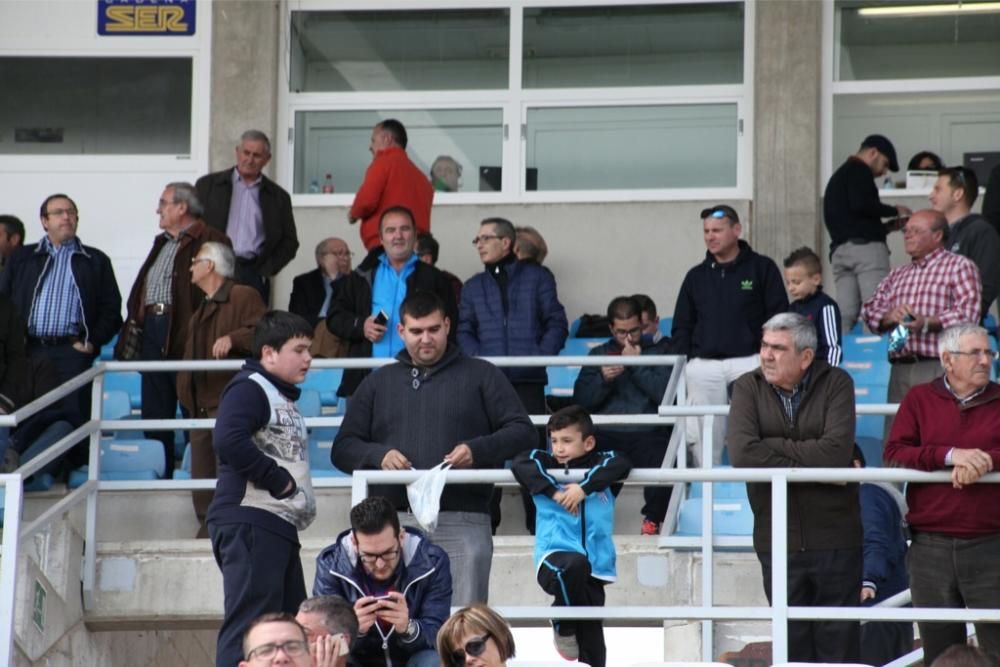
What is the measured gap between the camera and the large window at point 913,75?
12805mm

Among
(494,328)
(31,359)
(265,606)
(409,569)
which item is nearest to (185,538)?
(31,359)

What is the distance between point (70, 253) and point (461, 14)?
4.01 metres

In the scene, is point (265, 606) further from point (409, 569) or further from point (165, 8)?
point (165, 8)

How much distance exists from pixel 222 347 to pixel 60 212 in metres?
1.60

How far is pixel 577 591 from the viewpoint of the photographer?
7262 millimetres

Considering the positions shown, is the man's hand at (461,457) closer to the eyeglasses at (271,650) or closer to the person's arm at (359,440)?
the person's arm at (359,440)

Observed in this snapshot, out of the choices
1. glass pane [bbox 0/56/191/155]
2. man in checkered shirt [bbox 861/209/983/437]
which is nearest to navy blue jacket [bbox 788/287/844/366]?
man in checkered shirt [bbox 861/209/983/437]

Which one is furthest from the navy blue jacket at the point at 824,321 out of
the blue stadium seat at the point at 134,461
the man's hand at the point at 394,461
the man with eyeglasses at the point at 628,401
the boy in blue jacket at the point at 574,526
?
the blue stadium seat at the point at 134,461

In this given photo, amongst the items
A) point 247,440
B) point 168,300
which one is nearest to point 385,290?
point 168,300

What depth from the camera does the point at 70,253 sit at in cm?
1045

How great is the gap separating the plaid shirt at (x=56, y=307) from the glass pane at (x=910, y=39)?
5.61 metres

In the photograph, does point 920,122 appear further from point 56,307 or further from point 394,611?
point 394,611

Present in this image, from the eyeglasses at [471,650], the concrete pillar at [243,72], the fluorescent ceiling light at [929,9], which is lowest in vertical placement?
the eyeglasses at [471,650]

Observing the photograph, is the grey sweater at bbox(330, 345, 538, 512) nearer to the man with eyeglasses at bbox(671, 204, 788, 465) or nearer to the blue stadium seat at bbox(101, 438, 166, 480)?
the man with eyeglasses at bbox(671, 204, 788, 465)
